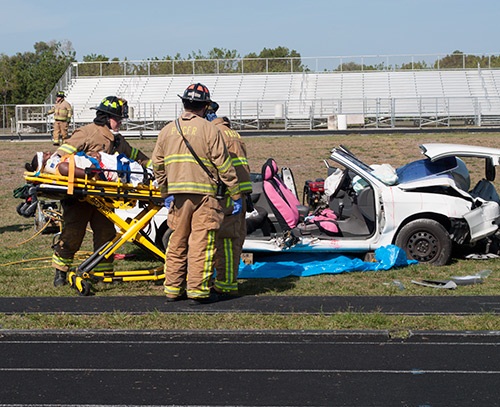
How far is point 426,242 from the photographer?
10750mm

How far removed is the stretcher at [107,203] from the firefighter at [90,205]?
0.21 m

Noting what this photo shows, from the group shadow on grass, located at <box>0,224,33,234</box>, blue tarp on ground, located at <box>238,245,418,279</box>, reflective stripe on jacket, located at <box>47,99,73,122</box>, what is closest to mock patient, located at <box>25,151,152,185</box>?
blue tarp on ground, located at <box>238,245,418,279</box>

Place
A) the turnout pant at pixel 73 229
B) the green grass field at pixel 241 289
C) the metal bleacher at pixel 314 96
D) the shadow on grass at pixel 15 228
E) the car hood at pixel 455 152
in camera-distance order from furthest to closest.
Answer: the metal bleacher at pixel 314 96 < the shadow on grass at pixel 15 228 < the car hood at pixel 455 152 < the turnout pant at pixel 73 229 < the green grass field at pixel 241 289

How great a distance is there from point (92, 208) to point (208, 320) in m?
2.27

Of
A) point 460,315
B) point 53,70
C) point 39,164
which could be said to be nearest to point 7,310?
point 39,164

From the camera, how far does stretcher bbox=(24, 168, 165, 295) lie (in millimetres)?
8781

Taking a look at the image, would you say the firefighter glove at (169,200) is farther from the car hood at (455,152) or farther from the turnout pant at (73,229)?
the car hood at (455,152)

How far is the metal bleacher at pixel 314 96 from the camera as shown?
139 ft

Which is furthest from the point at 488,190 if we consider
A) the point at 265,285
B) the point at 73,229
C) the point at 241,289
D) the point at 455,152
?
the point at 73,229

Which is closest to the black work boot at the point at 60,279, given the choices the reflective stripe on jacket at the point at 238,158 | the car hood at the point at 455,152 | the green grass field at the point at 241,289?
the green grass field at the point at 241,289

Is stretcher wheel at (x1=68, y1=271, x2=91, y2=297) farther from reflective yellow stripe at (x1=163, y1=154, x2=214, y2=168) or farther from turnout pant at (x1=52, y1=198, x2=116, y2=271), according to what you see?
reflective yellow stripe at (x1=163, y1=154, x2=214, y2=168)

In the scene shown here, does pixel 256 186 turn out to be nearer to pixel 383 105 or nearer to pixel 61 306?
pixel 61 306

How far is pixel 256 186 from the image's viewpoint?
11195 mm

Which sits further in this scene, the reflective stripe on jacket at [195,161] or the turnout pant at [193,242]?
the turnout pant at [193,242]
